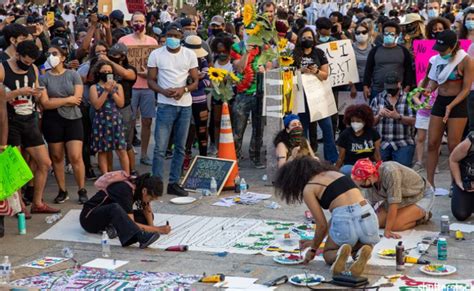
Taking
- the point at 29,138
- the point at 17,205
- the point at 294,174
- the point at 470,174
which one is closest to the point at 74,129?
the point at 29,138

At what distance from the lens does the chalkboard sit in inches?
449

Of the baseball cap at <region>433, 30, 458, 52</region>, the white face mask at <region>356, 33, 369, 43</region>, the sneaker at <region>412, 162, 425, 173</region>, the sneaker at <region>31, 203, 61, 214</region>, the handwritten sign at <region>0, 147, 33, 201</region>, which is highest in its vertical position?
the baseball cap at <region>433, 30, 458, 52</region>

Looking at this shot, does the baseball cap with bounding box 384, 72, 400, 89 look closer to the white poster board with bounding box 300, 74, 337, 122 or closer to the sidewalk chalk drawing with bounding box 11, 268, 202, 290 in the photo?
the white poster board with bounding box 300, 74, 337, 122

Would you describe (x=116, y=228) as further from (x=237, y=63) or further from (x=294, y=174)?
(x=237, y=63)

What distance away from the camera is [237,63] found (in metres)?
12.6

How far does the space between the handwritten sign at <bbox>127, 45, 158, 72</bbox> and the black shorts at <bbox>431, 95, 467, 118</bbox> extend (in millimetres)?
4104

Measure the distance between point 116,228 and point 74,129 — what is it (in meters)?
2.10

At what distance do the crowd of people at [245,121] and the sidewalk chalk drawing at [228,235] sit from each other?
0.20 metres

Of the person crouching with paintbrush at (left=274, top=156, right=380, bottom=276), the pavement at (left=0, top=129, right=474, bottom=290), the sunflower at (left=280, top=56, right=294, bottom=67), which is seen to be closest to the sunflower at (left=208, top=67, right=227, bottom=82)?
the sunflower at (left=280, top=56, right=294, bottom=67)

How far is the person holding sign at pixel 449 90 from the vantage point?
34.4 feet

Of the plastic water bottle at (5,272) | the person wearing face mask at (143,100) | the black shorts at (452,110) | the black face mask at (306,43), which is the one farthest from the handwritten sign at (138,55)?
the plastic water bottle at (5,272)

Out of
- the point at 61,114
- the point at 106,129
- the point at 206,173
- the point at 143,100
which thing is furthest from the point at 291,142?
the point at 143,100

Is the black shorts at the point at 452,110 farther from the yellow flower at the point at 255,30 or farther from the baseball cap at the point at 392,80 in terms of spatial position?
the yellow flower at the point at 255,30

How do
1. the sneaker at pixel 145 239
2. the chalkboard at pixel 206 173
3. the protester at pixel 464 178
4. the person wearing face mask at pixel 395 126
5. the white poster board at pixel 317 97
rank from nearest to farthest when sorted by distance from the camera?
the sneaker at pixel 145 239 < the protester at pixel 464 178 < the chalkboard at pixel 206 173 < the person wearing face mask at pixel 395 126 < the white poster board at pixel 317 97
